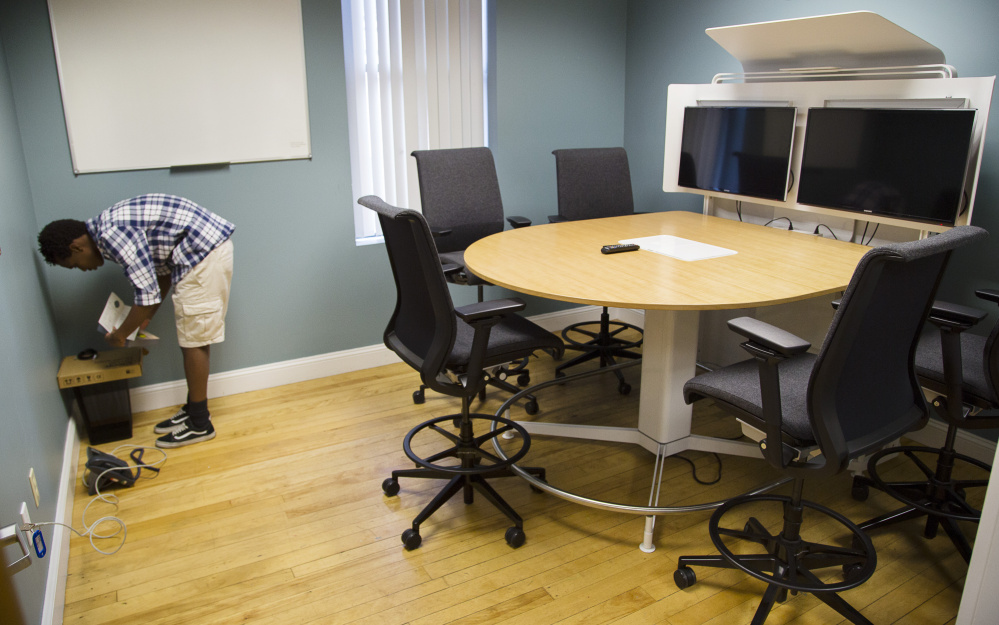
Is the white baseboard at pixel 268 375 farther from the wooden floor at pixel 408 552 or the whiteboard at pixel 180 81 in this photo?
the whiteboard at pixel 180 81

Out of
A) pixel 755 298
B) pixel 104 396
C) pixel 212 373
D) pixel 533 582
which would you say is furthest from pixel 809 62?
pixel 104 396

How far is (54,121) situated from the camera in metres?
3.04

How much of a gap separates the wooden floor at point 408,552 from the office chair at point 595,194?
1.92 feet

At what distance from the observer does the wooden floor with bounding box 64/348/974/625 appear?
212 cm

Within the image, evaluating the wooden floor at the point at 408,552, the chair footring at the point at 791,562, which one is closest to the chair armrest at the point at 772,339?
the chair footring at the point at 791,562

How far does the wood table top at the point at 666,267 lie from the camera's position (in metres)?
2.15

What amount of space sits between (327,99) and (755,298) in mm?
2450

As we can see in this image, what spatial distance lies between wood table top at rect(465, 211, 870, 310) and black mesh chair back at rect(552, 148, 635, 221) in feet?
1.49

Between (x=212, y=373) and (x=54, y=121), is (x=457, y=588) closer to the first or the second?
(x=212, y=373)


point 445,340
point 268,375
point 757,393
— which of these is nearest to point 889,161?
point 757,393

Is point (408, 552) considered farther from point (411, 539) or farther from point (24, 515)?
point (24, 515)

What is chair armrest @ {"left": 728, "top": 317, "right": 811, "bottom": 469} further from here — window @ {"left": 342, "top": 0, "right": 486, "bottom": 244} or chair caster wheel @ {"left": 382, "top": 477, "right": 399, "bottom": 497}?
window @ {"left": 342, "top": 0, "right": 486, "bottom": 244}

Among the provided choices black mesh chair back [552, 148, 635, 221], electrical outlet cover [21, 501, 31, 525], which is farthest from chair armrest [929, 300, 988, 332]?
electrical outlet cover [21, 501, 31, 525]

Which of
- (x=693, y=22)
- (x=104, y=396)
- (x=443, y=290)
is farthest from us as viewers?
(x=693, y=22)
